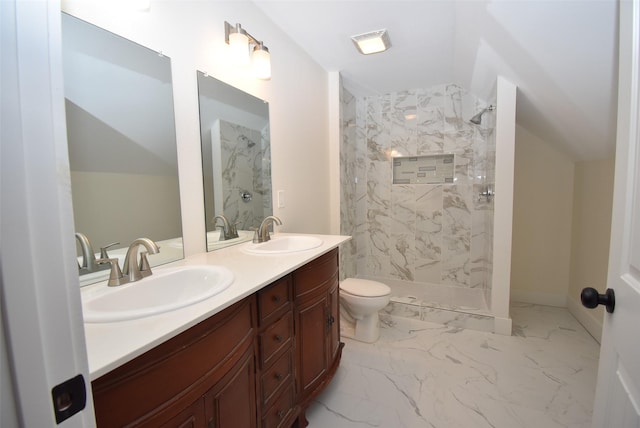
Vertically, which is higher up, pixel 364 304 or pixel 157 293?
pixel 157 293

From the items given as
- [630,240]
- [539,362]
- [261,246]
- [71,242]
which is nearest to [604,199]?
[539,362]

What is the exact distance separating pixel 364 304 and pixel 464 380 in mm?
775

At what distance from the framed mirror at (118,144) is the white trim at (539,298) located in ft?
10.8

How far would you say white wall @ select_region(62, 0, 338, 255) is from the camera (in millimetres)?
1183

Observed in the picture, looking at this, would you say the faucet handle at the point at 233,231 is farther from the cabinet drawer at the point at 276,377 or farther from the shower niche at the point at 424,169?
the shower niche at the point at 424,169

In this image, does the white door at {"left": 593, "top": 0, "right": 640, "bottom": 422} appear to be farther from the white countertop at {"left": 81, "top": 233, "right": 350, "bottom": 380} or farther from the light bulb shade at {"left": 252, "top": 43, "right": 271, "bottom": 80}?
the light bulb shade at {"left": 252, "top": 43, "right": 271, "bottom": 80}

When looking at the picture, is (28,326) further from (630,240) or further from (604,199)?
(604,199)

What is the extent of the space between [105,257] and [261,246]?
751 mm

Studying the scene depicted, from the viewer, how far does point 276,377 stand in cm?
115

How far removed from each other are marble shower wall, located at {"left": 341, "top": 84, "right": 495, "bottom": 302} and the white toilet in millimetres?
674

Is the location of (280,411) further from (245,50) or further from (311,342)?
(245,50)

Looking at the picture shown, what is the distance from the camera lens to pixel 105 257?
0.99 m

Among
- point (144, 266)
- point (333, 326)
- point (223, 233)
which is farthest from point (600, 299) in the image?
point (223, 233)

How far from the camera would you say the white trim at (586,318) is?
2.13m
